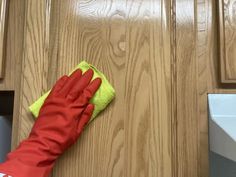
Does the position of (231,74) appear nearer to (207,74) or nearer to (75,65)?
(207,74)

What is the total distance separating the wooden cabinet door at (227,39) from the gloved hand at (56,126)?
0.96 ft

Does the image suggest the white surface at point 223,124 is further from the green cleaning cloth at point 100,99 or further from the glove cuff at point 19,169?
the glove cuff at point 19,169

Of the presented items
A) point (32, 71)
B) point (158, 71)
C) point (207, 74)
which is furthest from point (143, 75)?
point (32, 71)

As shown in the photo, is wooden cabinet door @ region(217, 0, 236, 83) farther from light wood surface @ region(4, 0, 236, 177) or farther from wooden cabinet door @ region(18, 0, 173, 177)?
wooden cabinet door @ region(18, 0, 173, 177)

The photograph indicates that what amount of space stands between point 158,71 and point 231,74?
0.54ft

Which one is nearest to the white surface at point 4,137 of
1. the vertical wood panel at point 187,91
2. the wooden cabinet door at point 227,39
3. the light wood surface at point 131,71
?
the light wood surface at point 131,71

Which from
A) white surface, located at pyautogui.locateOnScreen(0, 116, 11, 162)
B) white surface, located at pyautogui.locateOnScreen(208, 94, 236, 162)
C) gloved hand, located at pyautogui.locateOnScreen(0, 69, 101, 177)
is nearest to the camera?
white surface, located at pyautogui.locateOnScreen(208, 94, 236, 162)

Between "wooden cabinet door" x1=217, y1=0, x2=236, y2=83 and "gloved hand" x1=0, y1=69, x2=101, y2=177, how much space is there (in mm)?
291

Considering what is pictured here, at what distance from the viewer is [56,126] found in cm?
65

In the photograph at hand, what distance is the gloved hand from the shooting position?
0.62 meters

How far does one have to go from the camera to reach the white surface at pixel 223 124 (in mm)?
506

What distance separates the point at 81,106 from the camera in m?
0.68

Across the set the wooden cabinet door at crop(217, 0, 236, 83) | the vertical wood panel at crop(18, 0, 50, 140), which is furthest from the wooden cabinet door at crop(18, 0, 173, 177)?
the wooden cabinet door at crop(217, 0, 236, 83)

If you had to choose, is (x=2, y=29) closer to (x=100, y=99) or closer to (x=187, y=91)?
(x=100, y=99)
